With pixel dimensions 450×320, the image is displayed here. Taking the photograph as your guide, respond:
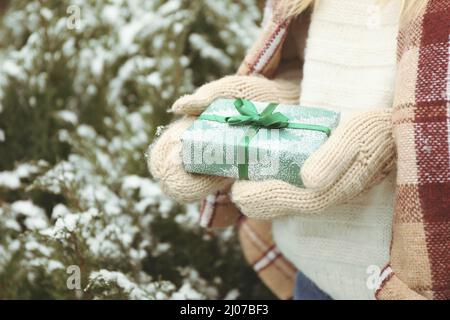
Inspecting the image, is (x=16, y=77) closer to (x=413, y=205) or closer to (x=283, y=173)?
(x=283, y=173)

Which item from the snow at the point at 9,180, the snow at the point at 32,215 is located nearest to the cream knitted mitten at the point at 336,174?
the snow at the point at 32,215

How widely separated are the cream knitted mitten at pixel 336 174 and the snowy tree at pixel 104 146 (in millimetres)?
367

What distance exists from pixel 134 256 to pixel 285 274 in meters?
0.28

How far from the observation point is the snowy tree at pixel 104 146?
46.6 inches

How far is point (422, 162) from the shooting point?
739 millimetres

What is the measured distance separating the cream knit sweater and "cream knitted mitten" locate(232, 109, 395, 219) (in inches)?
2.2

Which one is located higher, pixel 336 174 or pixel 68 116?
pixel 336 174

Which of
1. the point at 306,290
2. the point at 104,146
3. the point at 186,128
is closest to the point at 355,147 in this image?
the point at 186,128

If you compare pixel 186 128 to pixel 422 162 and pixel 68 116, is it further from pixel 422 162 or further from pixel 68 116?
pixel 68 116

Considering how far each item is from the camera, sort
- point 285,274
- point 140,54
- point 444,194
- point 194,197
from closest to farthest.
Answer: point 444,194, point 194,197, point 285,274, point 140,54

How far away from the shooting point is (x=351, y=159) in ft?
2.53

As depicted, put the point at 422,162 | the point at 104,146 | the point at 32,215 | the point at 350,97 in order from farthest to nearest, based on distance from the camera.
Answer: the point at 104,146 < the point at 32,215 < the point at 350,97 < the point at 422,162

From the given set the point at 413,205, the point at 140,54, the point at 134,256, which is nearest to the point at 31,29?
the point at 140,54

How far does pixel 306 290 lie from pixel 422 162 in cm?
41
